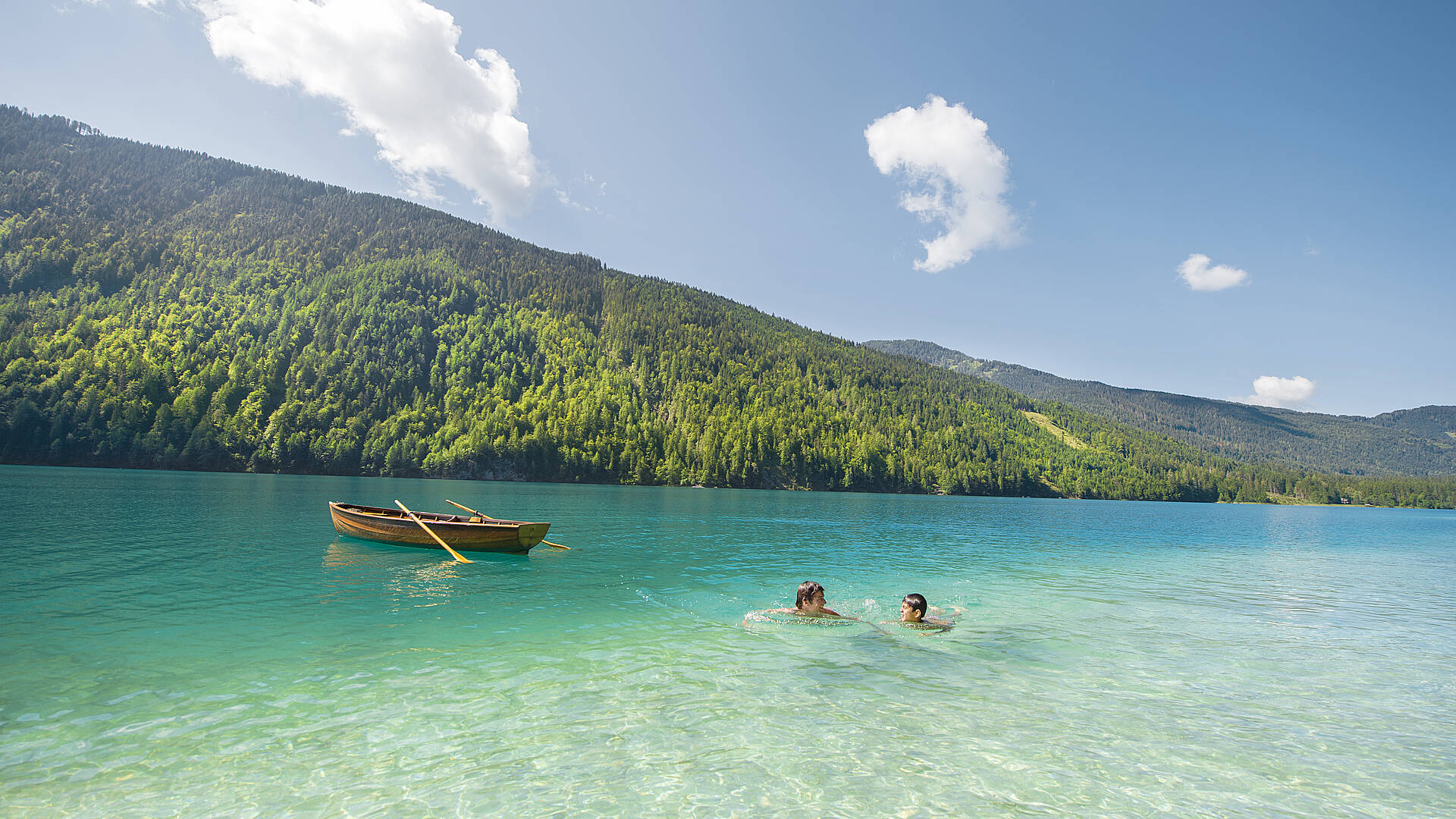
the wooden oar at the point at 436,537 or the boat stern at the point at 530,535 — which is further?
the boat stern at the point at 530,535

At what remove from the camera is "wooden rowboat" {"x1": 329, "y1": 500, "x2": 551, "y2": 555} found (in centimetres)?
3356

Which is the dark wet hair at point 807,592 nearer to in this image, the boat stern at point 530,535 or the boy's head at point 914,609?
the boy's head at point 914,609

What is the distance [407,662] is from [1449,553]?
8944 centimetres

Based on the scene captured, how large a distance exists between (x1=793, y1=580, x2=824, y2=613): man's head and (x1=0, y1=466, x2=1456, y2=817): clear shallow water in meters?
1.20

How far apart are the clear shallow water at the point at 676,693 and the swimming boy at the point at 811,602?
113 centimetres

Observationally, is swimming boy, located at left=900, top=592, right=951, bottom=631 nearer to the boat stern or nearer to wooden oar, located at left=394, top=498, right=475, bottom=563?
the boat stern

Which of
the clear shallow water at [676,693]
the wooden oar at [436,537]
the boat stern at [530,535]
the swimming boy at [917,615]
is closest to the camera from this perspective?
the clear shallow water at [676,693]

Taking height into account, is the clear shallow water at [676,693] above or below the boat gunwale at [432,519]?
below

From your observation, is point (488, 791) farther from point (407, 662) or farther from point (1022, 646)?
point (1022, 646)

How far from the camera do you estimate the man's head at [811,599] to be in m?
20.7

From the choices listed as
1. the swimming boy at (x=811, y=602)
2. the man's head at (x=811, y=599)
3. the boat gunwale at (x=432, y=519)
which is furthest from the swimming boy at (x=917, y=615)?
the boat gunwale at (x=432, y=519)

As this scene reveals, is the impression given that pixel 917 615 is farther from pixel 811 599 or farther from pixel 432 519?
pixel 432 519

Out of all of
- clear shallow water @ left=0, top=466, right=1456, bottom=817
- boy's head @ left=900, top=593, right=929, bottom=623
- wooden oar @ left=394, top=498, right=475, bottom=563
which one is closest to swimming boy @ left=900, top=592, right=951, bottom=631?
boy's head @ left=900, top=593, right=929, bottom=623

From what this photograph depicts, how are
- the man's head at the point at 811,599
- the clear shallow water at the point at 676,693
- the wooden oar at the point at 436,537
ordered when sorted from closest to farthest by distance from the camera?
the clear shallow water at the point at 676,693, the man's head at the point at 811,599, the wooden oar at the point at 436,537
